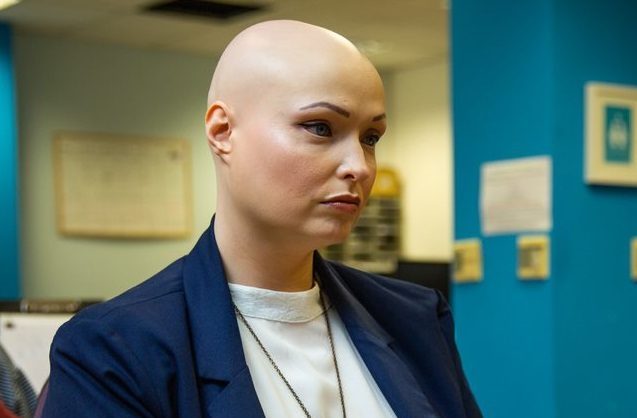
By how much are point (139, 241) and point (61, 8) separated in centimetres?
205

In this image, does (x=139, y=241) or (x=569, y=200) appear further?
(x=139, y=241)

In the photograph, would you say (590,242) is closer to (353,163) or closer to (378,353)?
(378,353)

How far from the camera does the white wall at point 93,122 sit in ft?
24.9

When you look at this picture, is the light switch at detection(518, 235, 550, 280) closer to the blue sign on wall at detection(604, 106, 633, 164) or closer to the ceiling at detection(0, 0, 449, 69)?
the blue sign on wall at detection(604, 106, 633, 164)

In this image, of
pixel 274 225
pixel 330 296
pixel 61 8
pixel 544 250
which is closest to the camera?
pixel 274 225

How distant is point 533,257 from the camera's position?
3.47 metres

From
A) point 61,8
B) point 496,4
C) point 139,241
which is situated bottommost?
point 139,241

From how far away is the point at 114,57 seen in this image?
26.1ft

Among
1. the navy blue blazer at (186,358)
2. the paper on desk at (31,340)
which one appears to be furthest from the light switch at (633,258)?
the navy blue blazer at (186,358)

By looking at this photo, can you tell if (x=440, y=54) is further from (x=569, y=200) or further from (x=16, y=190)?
(x=569, y=200)

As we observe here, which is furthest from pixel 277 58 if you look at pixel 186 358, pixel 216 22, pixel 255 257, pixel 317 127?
pixel 216 22

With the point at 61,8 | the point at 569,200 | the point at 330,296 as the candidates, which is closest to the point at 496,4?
the point at 569,200

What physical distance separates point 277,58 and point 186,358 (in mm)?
329

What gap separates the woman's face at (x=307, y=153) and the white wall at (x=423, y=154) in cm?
729
